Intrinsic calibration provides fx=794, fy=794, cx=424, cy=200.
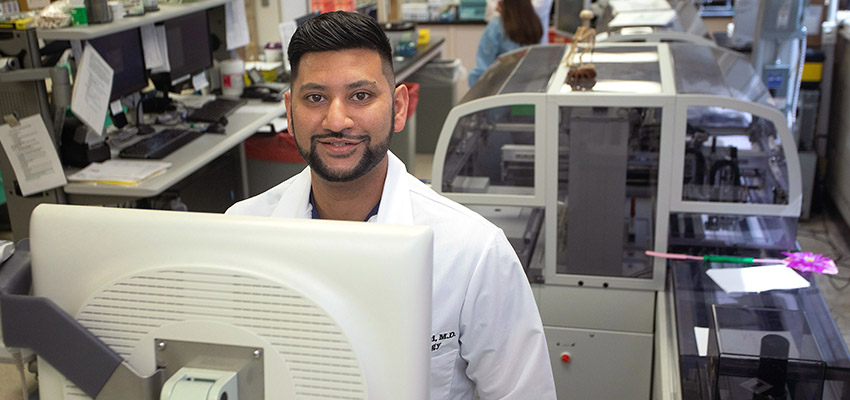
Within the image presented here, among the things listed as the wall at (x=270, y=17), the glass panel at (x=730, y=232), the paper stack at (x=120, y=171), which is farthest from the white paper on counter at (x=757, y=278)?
the wall at (x=270, y=17)

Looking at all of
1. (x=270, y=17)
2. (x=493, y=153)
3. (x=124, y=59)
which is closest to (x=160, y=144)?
(x=124, y=59)

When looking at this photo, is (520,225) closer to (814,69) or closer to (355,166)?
(355,166)

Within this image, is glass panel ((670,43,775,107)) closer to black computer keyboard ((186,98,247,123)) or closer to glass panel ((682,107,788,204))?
glass panel ((682,107,788,204))

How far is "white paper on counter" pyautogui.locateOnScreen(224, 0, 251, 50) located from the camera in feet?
13.5

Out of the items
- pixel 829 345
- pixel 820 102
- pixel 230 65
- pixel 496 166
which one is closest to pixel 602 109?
pixel 496 166

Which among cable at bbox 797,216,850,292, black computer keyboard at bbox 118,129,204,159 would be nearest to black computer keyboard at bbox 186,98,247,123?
black computer keyboard at bbox 118,129,204,159

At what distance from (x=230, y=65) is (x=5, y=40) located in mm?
1476

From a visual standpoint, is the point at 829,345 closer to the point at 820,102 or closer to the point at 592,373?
the point at 592,373

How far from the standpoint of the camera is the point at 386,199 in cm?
117

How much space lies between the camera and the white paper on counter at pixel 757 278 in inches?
84.3

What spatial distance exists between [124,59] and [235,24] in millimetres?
1011

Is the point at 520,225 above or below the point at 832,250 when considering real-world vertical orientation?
above

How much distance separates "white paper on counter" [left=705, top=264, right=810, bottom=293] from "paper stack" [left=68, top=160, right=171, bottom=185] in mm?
1862

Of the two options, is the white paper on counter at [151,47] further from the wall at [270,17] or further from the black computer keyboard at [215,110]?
the wall at [270,17]
